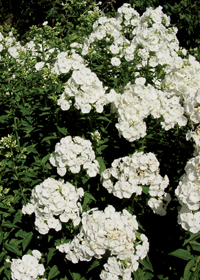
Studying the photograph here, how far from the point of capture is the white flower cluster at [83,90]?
2.84 meters

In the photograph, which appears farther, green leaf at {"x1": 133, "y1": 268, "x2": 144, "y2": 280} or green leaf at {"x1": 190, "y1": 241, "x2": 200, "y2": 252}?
green leaf at {"x1": 133, "y1": 268, "x2": 144, "y2": 280}

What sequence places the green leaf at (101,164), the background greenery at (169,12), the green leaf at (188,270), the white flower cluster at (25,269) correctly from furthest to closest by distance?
the background greenery at (169,12) < the green leaf at (101,164) < the white flower cluster at (25,269) < the green leaf at (188,270)

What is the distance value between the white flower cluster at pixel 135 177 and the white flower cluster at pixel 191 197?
0.33 metres

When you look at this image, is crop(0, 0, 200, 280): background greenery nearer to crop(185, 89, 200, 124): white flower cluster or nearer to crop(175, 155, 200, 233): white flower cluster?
crop(175, 155, 200, 233): white flower cluster

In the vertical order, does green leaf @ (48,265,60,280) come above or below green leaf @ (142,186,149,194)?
below

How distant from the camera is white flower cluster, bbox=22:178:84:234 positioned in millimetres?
2506

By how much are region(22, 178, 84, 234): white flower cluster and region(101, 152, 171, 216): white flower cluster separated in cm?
38

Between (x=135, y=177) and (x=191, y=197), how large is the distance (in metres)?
0.54

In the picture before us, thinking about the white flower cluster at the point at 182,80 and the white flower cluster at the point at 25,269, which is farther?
the white flower cluster at the point at 182,80

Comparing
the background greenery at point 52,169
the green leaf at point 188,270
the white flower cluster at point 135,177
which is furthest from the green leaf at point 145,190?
the green leaf at point 188,270

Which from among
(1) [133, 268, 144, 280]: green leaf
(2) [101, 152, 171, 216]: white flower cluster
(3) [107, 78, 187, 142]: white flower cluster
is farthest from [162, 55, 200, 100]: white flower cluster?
(1) [133, 268, 144, 280]: green leaf

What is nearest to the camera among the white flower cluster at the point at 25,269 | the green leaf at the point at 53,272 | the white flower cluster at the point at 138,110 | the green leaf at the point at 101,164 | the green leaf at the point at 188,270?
the green leaf at the point at 188,270

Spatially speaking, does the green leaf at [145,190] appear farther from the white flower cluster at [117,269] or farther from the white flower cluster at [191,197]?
the white flower cluster at [117,269]

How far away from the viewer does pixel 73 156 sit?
2633mm
